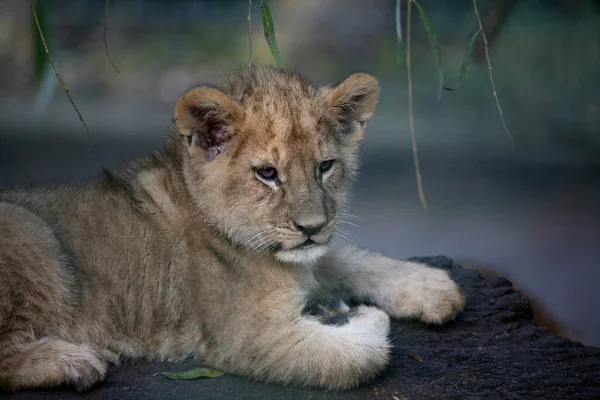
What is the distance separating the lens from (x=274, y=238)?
164 inches

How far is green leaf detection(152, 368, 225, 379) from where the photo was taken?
13.4 feet

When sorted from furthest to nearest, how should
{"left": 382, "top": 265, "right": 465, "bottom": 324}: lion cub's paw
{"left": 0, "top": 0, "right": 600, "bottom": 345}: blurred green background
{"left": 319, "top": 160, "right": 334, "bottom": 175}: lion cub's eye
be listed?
{"left": 0, "top": 0, "right": 600, "bottom": 345}: blurred green background
{"left": 382, "top": 265, "right": 465, "bottom": 324}: lion cub's paw
{"left": 319, "top": 160, "right": 334, "bottom": 175}: lion cub's eye

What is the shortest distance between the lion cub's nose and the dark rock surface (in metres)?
0.70

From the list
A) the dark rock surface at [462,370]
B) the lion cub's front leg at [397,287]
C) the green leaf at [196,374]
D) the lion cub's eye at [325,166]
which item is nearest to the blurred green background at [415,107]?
the dark rock surface at [462,370]

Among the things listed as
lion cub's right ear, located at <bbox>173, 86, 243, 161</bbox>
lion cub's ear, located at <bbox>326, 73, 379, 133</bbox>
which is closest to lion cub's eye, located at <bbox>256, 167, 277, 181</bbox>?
lion cub's right ear, located at <bbox>173, 86, 243, 161</bbox>

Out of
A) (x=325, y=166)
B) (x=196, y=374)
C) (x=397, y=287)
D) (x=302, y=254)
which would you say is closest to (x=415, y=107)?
(x=397, y=287)

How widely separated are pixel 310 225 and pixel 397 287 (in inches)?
37.4

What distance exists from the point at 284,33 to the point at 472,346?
6559 mm

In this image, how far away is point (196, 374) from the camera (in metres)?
4.11

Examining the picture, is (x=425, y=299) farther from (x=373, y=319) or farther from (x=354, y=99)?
(x=354, y=99)

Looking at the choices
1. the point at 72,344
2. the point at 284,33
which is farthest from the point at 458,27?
the point at 72,344

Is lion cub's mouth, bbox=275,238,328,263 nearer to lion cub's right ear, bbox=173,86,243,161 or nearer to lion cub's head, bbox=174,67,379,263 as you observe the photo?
lion cub's head, bbox=174,67,379,263

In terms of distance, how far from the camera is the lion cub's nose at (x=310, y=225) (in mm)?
4055

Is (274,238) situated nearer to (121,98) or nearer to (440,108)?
(440,108)
